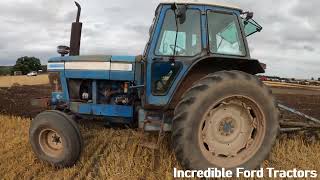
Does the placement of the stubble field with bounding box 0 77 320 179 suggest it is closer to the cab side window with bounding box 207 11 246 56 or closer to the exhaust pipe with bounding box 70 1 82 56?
the exhaust pipe with bounding box 70 1 82 56

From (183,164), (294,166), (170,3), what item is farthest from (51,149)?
(294,166)

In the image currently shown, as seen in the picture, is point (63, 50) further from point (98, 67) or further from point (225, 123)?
point (225, 123)

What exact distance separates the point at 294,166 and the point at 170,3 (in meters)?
2.98

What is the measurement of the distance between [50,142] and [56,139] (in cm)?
12

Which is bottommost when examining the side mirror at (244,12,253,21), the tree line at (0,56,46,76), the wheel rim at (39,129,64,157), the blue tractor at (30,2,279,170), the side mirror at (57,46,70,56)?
the wheel rim at (39,129,64,157)

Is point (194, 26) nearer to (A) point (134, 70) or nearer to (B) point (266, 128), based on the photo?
(A) point (134, 70)

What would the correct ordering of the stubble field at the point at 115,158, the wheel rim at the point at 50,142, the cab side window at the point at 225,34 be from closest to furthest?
the stubble field at the point at 115,158
the cab side window at the point at 225,34
the wheel rim at the point at 50,142

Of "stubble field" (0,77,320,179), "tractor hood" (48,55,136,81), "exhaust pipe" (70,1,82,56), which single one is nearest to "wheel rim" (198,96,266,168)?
"stubble field" (0,77,320,179)

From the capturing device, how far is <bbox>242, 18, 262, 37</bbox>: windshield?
7079mm

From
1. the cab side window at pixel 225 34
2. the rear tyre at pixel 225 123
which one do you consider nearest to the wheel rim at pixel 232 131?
the rear tyre at pixel 225 123

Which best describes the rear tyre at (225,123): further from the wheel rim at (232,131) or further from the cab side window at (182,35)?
the cab side window at (182,35)

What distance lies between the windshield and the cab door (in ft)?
3.95

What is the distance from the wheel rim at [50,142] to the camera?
21.9 ft

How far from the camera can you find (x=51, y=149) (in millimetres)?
6730
